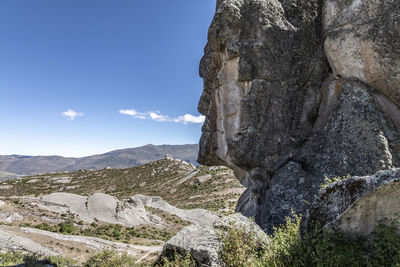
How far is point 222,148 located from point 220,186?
50358mm

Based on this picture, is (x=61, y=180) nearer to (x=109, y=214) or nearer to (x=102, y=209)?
(x=102, y=209)

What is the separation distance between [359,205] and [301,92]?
10540 mm

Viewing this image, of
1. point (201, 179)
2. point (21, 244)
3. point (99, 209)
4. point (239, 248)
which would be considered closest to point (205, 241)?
point (239, 248)

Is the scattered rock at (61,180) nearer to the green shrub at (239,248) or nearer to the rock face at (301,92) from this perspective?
the rock face at (301,92)

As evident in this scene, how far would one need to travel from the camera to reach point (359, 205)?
527cm

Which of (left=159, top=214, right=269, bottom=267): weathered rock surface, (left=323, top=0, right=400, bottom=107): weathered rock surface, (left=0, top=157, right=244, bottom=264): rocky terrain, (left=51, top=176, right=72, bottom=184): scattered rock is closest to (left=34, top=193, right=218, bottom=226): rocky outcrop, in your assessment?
(left=0, top=157, right=244, bottom=264): rocky terrain

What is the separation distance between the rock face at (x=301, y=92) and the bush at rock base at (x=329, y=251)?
18.2ft

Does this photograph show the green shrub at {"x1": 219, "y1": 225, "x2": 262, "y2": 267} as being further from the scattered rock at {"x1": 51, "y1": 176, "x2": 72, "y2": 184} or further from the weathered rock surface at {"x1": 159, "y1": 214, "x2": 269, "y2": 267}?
the scattered rock at {"x1": 51, "y1": 176, "x2": 72, "y2": 184}

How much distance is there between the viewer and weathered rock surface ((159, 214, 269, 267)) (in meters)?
7.21

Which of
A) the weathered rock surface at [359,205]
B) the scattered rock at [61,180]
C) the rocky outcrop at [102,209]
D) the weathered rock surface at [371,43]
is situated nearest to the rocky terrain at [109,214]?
the rocky outcrop at [102,209]

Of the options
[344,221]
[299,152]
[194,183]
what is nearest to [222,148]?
[299,152]

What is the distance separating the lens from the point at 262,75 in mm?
14359

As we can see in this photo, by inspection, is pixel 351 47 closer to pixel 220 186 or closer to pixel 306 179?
pixel 306 179

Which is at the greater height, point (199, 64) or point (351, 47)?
point (199, 64)
